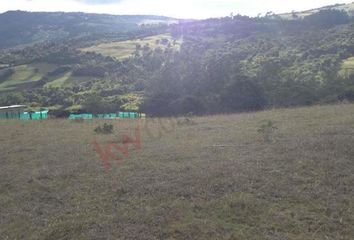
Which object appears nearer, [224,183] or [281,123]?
[224,183]

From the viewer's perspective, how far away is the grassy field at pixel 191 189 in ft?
22.7

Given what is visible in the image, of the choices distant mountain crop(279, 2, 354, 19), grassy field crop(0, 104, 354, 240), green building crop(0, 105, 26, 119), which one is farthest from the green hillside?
grassy field crop(0, 104, 354, 240)

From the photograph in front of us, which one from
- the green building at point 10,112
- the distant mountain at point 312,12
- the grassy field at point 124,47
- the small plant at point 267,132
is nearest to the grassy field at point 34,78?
the grassy field at point 124,47

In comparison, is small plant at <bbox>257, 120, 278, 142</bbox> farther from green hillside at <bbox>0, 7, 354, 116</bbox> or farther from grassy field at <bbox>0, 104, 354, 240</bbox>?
green hillside at <bbox>0, 7, 354, 116</bbox>

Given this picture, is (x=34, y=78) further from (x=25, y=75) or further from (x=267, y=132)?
(x=267, y=132)

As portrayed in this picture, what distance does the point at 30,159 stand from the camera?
13.5 metres

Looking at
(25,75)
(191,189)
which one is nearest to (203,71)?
(191,189)

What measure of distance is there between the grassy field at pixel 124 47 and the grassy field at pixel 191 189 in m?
85.8

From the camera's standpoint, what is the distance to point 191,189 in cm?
891

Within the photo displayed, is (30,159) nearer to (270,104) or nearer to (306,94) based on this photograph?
(270,104)

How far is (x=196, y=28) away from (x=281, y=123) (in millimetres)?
101596

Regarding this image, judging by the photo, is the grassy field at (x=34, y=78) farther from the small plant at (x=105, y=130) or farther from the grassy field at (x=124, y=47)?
the small plant at (x=105, y=130)

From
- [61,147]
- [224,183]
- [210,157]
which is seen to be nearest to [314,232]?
[224,183]

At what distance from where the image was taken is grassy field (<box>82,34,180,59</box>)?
104 metres
